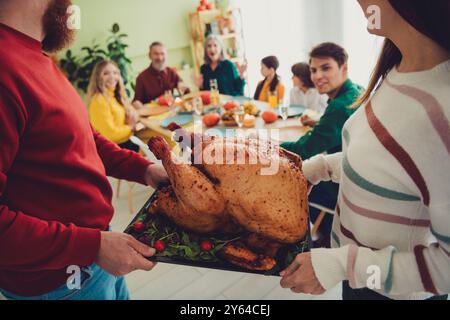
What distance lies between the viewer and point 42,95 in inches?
29.6

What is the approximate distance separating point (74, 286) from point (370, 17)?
100 cm

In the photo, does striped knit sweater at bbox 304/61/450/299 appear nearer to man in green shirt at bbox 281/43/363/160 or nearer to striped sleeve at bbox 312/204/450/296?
striped sleeve at bbox 312/204/450/296

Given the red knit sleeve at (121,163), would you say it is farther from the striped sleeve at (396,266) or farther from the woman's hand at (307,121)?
the woman's hand at (307,121)

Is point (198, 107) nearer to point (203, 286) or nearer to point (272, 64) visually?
point (272, 64)

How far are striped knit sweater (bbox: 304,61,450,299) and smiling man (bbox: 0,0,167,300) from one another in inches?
20.2

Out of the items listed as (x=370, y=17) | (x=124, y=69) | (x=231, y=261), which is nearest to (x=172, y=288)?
(x=231, y=261)

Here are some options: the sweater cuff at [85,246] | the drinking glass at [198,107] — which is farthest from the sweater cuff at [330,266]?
the drinking glass at [198,107]

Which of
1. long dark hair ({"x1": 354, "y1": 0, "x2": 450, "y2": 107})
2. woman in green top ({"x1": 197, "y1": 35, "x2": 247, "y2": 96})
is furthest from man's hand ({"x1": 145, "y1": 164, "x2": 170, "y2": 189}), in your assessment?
woman in green top ({"x1": 197, "y1": 35, "x2": 247, "y2": 96})

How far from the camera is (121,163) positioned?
3.75ft

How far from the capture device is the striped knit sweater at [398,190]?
1.93 ft

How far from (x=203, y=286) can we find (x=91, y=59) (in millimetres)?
3780

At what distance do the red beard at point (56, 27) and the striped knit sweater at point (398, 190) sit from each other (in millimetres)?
794

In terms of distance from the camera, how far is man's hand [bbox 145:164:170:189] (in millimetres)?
1091

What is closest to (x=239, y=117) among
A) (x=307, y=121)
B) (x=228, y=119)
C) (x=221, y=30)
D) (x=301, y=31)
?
(x=228, y=119)
